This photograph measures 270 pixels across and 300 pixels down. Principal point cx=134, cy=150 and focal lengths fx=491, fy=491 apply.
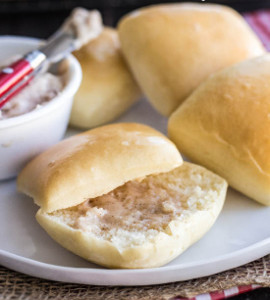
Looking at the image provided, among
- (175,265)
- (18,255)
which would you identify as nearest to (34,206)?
(18,255)

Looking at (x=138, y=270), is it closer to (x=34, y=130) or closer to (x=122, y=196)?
(x=122, y=196)

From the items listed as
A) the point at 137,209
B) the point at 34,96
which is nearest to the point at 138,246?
the point at 137,209

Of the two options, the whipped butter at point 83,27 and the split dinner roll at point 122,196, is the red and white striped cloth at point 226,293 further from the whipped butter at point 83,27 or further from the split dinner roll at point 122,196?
the whipped butter at point 83,27

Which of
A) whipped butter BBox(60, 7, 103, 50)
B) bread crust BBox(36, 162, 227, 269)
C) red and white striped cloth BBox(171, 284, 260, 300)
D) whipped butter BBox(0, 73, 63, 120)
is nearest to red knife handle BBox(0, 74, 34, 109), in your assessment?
whipped butter BBox(0, 73, 63, 120)

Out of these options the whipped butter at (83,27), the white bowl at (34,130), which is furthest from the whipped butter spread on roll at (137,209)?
the whipped butter at (83,27)

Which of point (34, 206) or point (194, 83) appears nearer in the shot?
point (34, 206)

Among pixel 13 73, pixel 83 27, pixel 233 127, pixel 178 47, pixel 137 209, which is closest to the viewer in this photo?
pixel 137 209

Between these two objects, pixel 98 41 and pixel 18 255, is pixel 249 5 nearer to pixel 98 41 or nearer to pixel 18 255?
pixel 98 41
